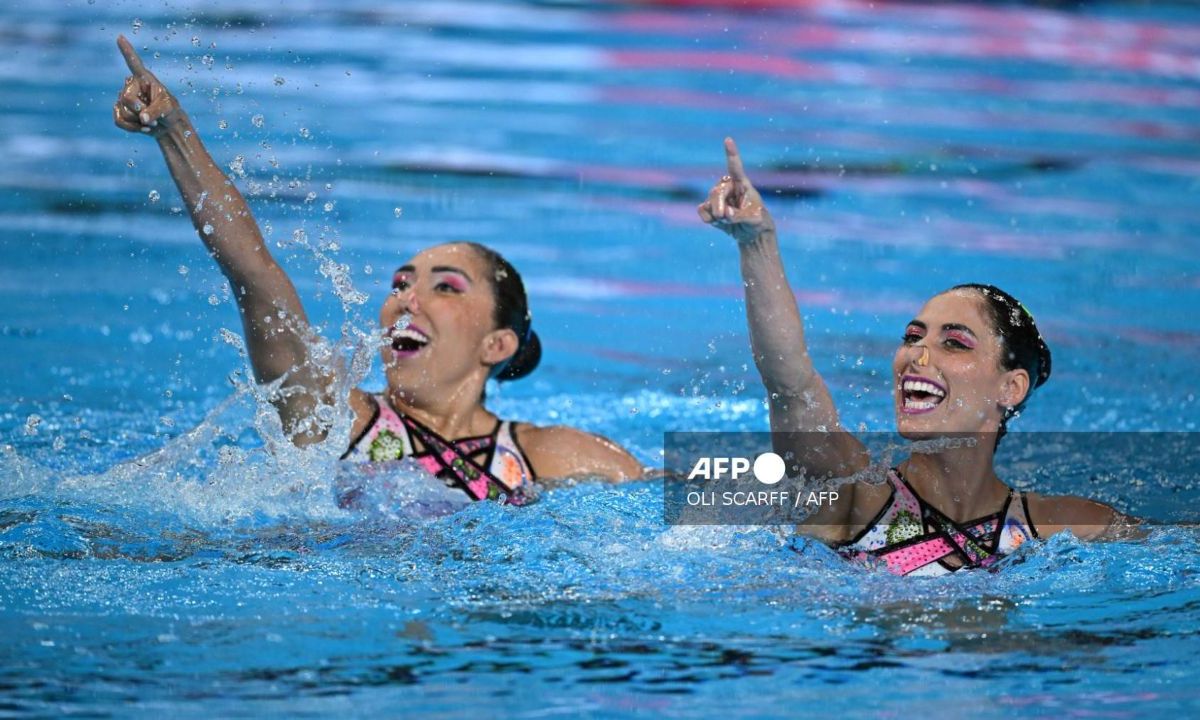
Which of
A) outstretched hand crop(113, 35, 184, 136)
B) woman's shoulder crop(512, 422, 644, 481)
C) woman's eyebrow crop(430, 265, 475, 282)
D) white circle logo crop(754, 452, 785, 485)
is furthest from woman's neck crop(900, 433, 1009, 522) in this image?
outstretched hand crop(113, 35, 184, 136)

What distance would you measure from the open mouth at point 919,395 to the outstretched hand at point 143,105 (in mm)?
1869

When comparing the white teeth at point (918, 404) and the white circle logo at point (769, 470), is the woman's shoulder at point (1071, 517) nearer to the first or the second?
the white teeth at point (918, 404)

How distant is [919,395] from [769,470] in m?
0.43

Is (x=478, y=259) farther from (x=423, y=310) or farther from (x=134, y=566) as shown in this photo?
(x=134, y=566)

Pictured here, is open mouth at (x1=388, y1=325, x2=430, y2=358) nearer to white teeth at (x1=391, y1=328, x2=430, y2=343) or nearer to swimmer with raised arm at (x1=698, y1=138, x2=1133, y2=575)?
white teeth at (x1=391, y1=328, x2=430, y2=343)

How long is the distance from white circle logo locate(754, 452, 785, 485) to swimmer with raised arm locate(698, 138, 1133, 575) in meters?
0.15

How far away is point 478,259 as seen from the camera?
4809 millimetres

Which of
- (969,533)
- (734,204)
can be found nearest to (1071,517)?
(969,533)

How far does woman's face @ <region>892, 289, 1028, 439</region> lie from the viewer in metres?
3.78

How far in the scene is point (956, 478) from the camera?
12.9 feet

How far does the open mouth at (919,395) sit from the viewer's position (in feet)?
12.3

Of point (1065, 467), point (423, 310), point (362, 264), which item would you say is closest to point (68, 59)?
point (362, 264)

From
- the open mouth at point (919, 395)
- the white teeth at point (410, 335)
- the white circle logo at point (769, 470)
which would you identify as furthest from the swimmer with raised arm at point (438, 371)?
the open mouth at point (919, 395)

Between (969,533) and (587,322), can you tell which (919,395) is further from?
(587,322)
